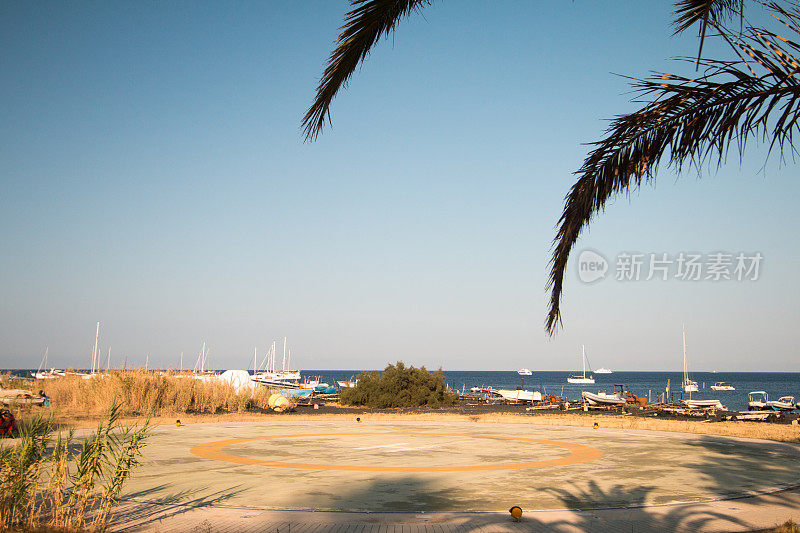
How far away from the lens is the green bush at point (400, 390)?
113 ft

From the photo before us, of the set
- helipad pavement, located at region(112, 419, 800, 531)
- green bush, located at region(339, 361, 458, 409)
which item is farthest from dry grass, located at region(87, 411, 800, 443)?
green bush, located at region(339, 361, 458, 409)

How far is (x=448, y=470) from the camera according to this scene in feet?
37.2

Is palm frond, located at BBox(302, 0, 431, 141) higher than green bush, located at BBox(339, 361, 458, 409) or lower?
higher

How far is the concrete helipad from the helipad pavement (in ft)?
0.08

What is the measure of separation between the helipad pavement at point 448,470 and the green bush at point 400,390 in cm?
1584

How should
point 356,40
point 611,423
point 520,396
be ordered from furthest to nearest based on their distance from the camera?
point 520,396, point 611,423, point 356,40

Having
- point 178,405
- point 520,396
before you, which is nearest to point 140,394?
point 178,405

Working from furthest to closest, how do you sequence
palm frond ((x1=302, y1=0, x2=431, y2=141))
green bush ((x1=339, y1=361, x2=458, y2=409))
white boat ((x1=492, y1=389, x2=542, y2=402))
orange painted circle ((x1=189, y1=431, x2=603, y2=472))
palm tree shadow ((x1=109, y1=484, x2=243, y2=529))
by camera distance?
white boat ((x1=492, y1=389, x2=542, y2=402)) → green bush ((x1=339, y1=361, x2=458, y2=409)) → orange painted circle ((x1=189, y1=431, x2=603, y2=472)) → palm tree shadow ((x1=109, y1=484, x2=243, y2=529)) → palm frond ((x1=302, y1=0, x2=431, y2=141))

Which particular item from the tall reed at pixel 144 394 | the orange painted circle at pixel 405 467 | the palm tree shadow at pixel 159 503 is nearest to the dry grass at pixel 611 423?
the tall reed at pixel 144 394

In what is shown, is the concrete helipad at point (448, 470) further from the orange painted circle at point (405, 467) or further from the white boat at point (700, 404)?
the white boat at point (700, 404)

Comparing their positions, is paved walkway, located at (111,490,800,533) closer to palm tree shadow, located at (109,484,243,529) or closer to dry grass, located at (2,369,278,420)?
palm tree shadow, located at (109,484,243,529)

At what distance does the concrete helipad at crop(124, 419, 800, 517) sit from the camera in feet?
27.9

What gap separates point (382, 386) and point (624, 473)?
25.0 meters

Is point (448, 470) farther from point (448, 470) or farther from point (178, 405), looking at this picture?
point (178, 405)
